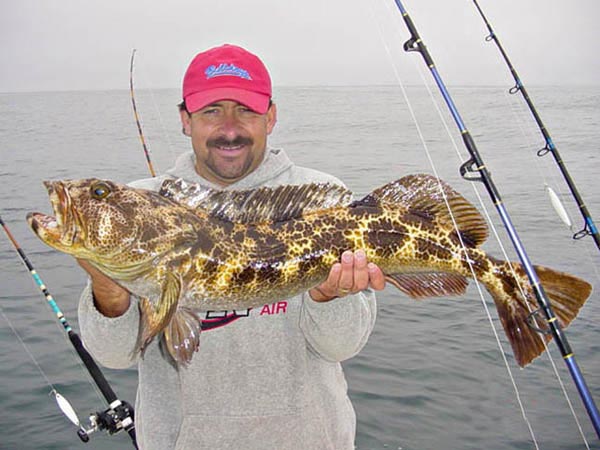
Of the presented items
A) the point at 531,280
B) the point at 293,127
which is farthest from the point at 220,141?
the point at 293,127

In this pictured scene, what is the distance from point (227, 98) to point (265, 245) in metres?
0.93

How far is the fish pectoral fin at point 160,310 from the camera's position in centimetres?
237

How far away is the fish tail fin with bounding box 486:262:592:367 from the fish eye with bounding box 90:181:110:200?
6.28 feet

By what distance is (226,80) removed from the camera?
3.10m

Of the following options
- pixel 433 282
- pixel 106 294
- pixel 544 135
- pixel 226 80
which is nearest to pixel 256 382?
pixel 106 294

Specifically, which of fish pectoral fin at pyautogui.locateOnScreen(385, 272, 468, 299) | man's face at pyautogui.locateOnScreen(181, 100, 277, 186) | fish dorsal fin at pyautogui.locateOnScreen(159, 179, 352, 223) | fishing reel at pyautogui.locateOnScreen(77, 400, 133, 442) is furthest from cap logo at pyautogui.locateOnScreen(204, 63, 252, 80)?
fishing reel at pyautogui.locateOnScreen(77, 400, 133, 442)

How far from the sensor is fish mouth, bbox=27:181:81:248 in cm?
234

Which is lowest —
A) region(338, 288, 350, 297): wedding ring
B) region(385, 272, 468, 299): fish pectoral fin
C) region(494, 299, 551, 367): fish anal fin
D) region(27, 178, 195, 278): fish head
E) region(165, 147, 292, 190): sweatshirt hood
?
region(494, 299, 551, 367): fish anal fin

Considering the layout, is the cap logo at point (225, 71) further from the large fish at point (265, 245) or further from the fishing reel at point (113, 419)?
the fishing reel at point (113, 419)

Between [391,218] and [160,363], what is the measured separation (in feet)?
4.91

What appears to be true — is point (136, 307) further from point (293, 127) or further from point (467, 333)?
point (293, 127)

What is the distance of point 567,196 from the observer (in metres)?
13.6

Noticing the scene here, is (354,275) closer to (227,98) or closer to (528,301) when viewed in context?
(528,301)

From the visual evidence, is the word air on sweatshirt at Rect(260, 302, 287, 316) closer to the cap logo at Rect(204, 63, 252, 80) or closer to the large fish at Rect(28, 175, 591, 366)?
the large fish at Rect(28, 175, 591, 366)
